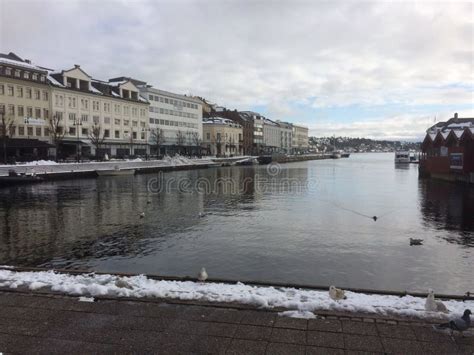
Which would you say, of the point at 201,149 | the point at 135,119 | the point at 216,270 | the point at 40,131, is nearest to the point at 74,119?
the point at 40,131

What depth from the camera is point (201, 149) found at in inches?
5261

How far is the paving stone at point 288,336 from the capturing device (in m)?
6.54

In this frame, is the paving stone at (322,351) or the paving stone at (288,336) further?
the paving stone at (288,336)

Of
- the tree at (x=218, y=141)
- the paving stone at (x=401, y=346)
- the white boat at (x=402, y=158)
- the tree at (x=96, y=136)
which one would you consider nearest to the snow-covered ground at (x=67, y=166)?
the tree at (x=96, y=136)

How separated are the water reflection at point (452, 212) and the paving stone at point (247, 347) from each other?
57.0 ft

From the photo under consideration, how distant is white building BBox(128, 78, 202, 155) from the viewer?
369 ft

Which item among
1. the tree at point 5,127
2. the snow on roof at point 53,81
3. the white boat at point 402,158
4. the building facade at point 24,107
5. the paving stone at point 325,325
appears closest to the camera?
the paving stone at point 325,325

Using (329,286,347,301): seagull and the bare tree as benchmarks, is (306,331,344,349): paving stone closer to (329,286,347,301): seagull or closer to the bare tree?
(329,286,347,301): seagull

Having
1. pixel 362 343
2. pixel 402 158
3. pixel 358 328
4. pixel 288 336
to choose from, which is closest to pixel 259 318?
pixel 288 336

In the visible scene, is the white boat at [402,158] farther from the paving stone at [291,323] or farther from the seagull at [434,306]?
the paving stone at [291,323]

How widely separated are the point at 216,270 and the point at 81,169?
53391mm

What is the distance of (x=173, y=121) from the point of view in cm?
12231

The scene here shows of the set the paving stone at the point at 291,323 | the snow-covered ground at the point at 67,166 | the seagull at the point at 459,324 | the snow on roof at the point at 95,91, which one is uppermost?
the snow on roof at the point at 95,91
